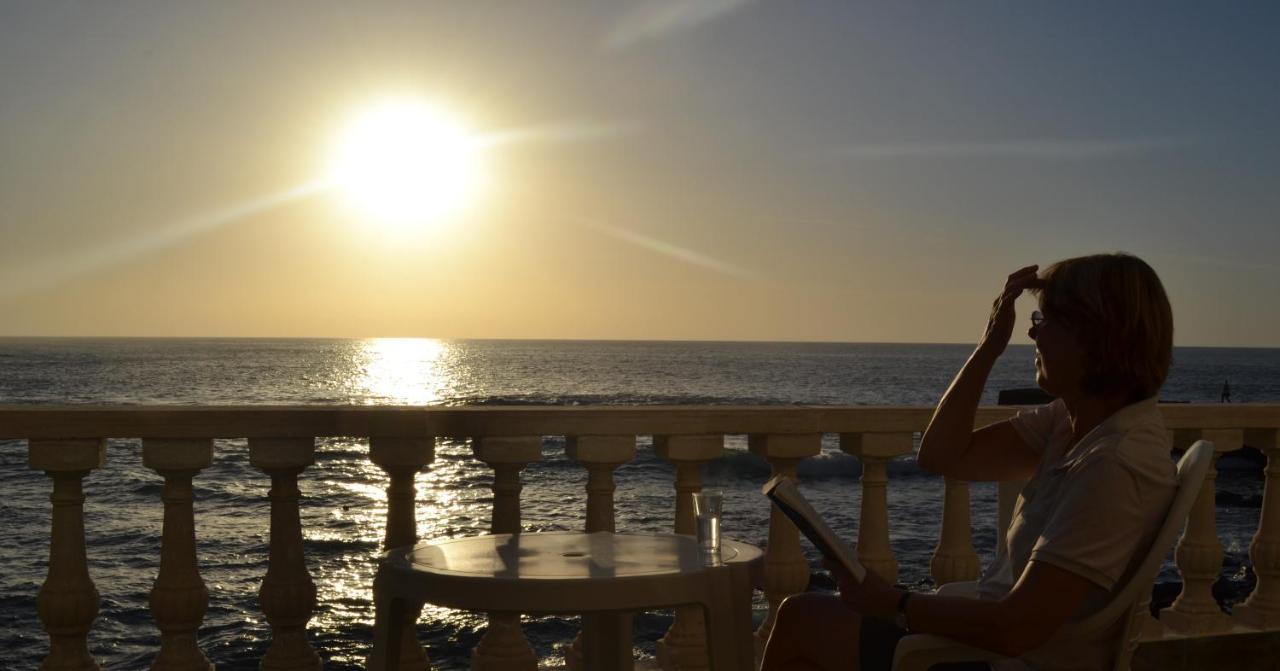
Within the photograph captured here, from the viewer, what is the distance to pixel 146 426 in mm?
3217

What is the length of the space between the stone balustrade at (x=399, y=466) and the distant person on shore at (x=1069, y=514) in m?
0.58

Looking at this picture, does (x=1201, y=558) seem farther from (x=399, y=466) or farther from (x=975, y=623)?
(x=399, y=466)

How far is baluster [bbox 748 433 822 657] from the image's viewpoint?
3.67 m

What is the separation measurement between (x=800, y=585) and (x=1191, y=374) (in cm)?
11333

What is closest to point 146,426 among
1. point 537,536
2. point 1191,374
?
point 537,536

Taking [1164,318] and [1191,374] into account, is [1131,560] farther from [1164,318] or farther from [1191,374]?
[1191,374]

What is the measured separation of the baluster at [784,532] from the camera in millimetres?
3666

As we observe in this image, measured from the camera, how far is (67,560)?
3229mm

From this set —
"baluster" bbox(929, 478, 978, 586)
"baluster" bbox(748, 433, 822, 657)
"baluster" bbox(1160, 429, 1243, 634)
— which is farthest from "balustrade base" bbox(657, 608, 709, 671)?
"baluster" bbox(1160, 429, 1243, 634)

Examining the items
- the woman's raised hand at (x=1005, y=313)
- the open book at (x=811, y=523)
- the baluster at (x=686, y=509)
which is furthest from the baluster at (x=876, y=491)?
the open book at (x=811, y=523)

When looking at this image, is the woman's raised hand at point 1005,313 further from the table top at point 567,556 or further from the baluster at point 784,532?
the baluster at point 784,532

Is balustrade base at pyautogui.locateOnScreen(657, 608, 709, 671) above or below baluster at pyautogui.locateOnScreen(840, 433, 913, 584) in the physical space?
below

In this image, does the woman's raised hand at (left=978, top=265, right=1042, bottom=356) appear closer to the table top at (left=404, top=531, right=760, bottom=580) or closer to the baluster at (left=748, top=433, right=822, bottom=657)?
the table top at (left=404, top=531, right=760, bottom=580)

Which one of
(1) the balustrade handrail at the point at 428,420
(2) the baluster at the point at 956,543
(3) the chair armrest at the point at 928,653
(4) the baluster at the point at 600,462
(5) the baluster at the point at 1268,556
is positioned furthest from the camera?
(5) the baluster at the point at 1268,556
